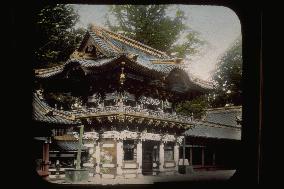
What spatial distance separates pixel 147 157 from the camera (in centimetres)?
1343

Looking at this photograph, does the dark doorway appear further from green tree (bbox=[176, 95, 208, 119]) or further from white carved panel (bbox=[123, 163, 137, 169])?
green tree (bbox=[176, 95, 208, 119])

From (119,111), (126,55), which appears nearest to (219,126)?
(119,111)

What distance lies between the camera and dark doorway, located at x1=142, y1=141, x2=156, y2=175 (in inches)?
516

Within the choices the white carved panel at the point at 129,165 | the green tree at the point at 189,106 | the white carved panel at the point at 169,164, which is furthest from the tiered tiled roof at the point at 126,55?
the white carved panel at the point at 169,164

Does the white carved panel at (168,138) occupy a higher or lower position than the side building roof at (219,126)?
lower

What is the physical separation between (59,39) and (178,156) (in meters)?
8.29

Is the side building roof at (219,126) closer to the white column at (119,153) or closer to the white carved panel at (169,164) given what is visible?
the white carved panel at (169,164)

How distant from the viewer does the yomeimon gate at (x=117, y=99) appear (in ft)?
36.9

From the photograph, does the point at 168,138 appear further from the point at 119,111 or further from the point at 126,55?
the point at 126,55

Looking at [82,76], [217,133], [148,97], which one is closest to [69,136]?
[82,76]

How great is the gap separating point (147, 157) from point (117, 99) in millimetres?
3038

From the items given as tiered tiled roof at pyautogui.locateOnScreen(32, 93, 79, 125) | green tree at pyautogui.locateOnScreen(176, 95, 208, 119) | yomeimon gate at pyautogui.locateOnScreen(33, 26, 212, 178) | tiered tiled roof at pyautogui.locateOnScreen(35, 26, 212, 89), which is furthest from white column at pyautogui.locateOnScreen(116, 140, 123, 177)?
tiered tiled roof at pyautogui.locateOnScreen(32, 93, 79, 125)

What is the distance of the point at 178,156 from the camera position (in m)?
14.7

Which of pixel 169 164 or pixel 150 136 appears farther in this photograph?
pixel 169 164
